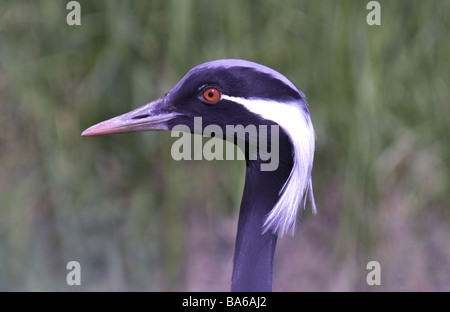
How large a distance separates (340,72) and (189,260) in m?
1.26

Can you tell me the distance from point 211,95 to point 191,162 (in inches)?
56.3

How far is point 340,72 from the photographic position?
2922 millimetres

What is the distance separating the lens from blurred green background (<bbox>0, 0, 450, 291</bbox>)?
2912mm

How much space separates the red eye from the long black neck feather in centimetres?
21

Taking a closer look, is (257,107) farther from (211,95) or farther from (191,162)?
(191,162)

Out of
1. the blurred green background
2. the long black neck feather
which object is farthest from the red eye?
the blurred green background

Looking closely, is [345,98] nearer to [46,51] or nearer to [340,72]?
[340,72]

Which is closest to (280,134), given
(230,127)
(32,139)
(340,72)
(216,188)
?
(230,127)

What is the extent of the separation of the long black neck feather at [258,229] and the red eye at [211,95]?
21 cm

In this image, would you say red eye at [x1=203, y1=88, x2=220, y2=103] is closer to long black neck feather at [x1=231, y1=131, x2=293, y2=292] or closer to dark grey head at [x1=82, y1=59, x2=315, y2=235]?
dark grey head at [x1=82, y1=59, x2=315, y2=235]

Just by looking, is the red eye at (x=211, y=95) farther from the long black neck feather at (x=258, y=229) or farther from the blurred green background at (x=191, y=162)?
the blurred green background at (x=191, y=162)

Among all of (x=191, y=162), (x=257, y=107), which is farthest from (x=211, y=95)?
(x=191, y=162)

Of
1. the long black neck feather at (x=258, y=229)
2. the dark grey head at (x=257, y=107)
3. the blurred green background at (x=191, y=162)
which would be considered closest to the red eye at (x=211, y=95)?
the dark grey head at (x=257, y=107)

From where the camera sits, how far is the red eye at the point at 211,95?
1.79 metres
